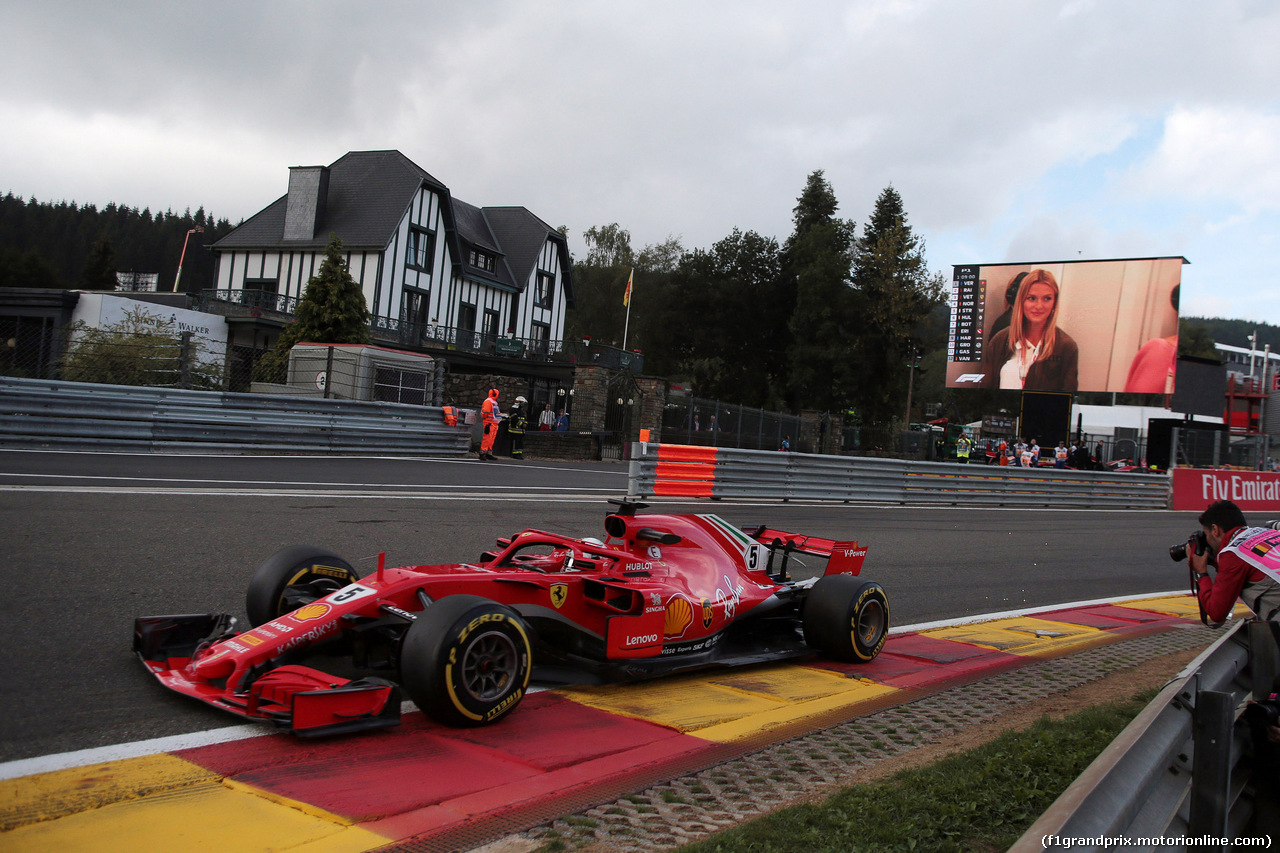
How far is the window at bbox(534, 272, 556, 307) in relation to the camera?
49156 millimetres

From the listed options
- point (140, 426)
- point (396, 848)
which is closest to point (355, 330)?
point (140, 426)

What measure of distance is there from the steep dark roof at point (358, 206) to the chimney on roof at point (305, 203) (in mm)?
338

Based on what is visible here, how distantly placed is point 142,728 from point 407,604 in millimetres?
1149

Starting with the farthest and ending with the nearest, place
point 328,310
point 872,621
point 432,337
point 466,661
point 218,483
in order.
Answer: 1. point 432,337
2. point 328,310
3. point 218,483
4. point 872,621
5. point 466,661

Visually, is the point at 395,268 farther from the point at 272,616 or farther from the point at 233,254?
the point at 272,616

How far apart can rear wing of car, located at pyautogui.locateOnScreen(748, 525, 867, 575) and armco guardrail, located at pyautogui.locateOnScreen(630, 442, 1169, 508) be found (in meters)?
7.47

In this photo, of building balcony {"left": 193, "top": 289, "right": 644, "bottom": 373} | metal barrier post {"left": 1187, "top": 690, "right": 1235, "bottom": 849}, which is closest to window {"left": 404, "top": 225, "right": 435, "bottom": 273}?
building balcony {"left": 193, "top": 289, "right": 644, "bottom": 373}

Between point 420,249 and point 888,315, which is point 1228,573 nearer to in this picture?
point 420,249

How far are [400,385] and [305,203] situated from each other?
67.6 ft

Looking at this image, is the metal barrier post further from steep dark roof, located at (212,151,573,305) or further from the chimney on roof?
the chimney on roof

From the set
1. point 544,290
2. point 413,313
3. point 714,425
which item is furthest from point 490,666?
point 544,290

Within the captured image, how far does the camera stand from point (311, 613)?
405 cm

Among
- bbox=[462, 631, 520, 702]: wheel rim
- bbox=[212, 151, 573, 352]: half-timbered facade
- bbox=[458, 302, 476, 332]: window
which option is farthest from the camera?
bbox=[458, 302, 476, 332]: window

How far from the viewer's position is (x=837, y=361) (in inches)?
2000
